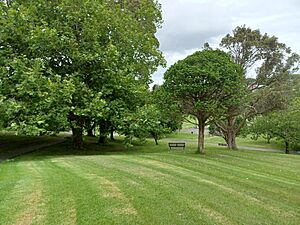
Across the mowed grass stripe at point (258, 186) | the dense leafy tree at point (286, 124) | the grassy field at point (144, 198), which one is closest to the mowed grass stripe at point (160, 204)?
the grassy field at point (144, 198)

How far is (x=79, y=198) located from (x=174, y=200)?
2.09m

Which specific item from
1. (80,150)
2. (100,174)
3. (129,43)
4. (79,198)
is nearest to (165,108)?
(129,43)

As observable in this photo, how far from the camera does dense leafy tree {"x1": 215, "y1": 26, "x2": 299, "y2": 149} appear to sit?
2239 centimetres

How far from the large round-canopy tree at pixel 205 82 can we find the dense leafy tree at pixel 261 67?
6.67 metres

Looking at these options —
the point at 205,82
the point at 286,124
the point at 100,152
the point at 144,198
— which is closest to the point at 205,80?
the point at 205,82

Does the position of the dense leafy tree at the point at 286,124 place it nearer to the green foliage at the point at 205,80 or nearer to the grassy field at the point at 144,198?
the green foliage at the point at 205,80

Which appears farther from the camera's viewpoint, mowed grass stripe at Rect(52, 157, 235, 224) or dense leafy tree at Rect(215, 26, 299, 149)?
dense leafy tree at Rect(215, 26, 299, 149)

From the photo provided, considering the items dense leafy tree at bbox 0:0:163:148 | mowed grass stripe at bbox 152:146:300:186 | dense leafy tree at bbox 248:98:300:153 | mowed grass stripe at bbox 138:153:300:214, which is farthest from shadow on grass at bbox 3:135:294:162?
dense leafy tree at bbox 248:98:300:153

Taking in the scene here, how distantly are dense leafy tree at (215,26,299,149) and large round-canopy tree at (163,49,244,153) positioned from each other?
667cm

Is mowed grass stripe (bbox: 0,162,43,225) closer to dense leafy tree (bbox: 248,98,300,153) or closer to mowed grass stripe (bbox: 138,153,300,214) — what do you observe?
mowed grass stripe (bbox: 138,153,300,214)

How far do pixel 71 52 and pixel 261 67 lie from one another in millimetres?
16422

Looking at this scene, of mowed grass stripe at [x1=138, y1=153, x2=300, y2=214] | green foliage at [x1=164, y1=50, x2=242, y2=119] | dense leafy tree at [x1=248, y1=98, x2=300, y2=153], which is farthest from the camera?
dense leafy tree at [x1=248, y1=98, x2=300, y2=153]

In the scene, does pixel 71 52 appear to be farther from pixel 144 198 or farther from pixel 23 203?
pixel 144 198

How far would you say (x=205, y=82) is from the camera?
598 inches
